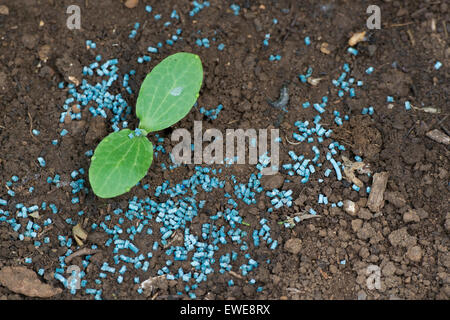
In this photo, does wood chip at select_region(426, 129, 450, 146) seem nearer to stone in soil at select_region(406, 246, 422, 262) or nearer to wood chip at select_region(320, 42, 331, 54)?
stone in soil at select_region(406, 246, 422, 262)

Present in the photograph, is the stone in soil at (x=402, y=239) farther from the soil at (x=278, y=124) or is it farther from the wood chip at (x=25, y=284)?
the wood chip at (x=25, y=284)

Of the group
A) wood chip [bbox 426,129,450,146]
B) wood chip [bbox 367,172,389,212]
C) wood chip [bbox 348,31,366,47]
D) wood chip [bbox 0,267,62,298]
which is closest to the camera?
wood chip [bbox 0,267,62,298]

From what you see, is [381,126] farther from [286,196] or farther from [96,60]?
[96,60]

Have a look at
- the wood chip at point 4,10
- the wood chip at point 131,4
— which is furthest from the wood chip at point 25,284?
the wood chip at point 131,4

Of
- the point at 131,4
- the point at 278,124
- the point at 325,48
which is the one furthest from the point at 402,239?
the point at 131,4

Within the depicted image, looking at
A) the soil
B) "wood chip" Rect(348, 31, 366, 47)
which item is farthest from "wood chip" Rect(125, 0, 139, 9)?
"wood chip" Rect(348, 31, 366, 47)

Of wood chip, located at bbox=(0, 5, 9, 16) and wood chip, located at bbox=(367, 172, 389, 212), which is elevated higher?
wood chip, located at bbox=(0, 5, 9, 16)

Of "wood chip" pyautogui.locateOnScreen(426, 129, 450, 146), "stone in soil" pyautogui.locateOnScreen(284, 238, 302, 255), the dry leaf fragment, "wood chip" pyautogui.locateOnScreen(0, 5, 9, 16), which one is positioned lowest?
the dry leaf fragment
